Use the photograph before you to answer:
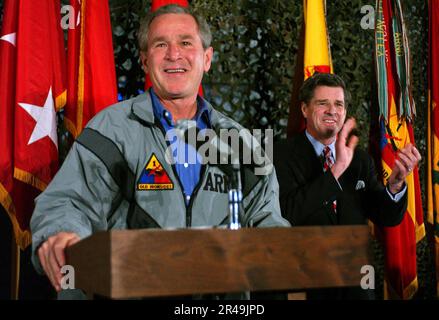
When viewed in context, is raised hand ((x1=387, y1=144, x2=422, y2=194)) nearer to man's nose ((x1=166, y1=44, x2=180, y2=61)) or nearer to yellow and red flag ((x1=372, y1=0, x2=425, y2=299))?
yellow and red flag ((x1=372, y1=0, x2=425, y2=299))

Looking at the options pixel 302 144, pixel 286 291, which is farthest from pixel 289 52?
pixel 286 291

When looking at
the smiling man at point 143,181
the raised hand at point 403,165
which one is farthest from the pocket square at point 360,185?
the smiling man at point 143,181

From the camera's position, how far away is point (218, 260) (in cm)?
115

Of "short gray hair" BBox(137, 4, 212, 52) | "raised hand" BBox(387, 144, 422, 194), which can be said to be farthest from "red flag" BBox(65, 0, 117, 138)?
"raised hand" BBox(387, 144, 422, 194)

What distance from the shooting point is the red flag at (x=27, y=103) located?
2793 mm

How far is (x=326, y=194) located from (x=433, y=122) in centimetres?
166

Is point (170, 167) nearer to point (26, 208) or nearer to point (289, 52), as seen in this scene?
point (26, 208)

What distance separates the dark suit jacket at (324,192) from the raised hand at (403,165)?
0.19 feet

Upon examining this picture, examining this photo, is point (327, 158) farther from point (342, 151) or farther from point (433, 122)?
point (433, 122)

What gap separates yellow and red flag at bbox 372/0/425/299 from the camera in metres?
3.56

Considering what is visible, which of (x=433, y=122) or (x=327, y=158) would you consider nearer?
(x=327, y=158)

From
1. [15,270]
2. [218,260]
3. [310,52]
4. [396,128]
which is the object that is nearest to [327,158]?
[310,52]

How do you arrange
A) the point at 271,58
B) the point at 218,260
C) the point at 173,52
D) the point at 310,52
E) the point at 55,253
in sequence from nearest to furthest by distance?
1. the point at 218,260
2. the point at 55,253
3. the point at 173,52
4. the point at 310,52
5. the point at 271,58

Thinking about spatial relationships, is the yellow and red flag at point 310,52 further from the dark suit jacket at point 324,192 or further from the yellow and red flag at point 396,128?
the dark suit jacket at point 324,192
